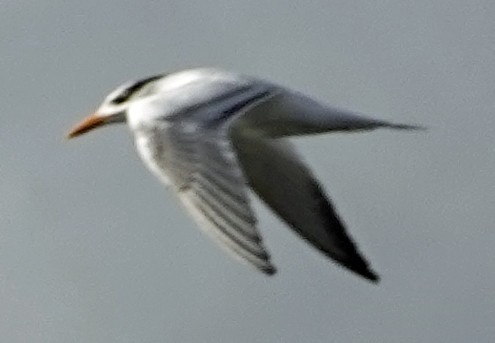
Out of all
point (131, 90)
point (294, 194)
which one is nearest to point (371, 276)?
point (294, 194)

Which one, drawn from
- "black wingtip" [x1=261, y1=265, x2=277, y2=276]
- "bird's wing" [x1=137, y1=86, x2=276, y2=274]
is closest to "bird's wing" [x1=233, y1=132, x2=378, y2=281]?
"bird's wing" [x1=137, y1=86, x2=276, y2=274]

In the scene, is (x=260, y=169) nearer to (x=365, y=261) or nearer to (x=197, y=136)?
(x=365, y=261)

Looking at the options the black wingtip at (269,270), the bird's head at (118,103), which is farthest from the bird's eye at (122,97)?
the black wingtip at (269,270)

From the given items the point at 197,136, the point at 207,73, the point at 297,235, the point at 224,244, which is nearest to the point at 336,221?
the point at 297,235

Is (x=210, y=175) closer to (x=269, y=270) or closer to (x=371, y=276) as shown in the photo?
(x=269, y=270)

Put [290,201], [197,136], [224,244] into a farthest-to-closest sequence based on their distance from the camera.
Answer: [290,201], [197,136], [224,244]

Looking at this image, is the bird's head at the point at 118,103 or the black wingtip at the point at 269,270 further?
the bird's head at the point at 118,103

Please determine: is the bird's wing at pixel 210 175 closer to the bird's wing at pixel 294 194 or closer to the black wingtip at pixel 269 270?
the black wingtip at pixel 269 270
